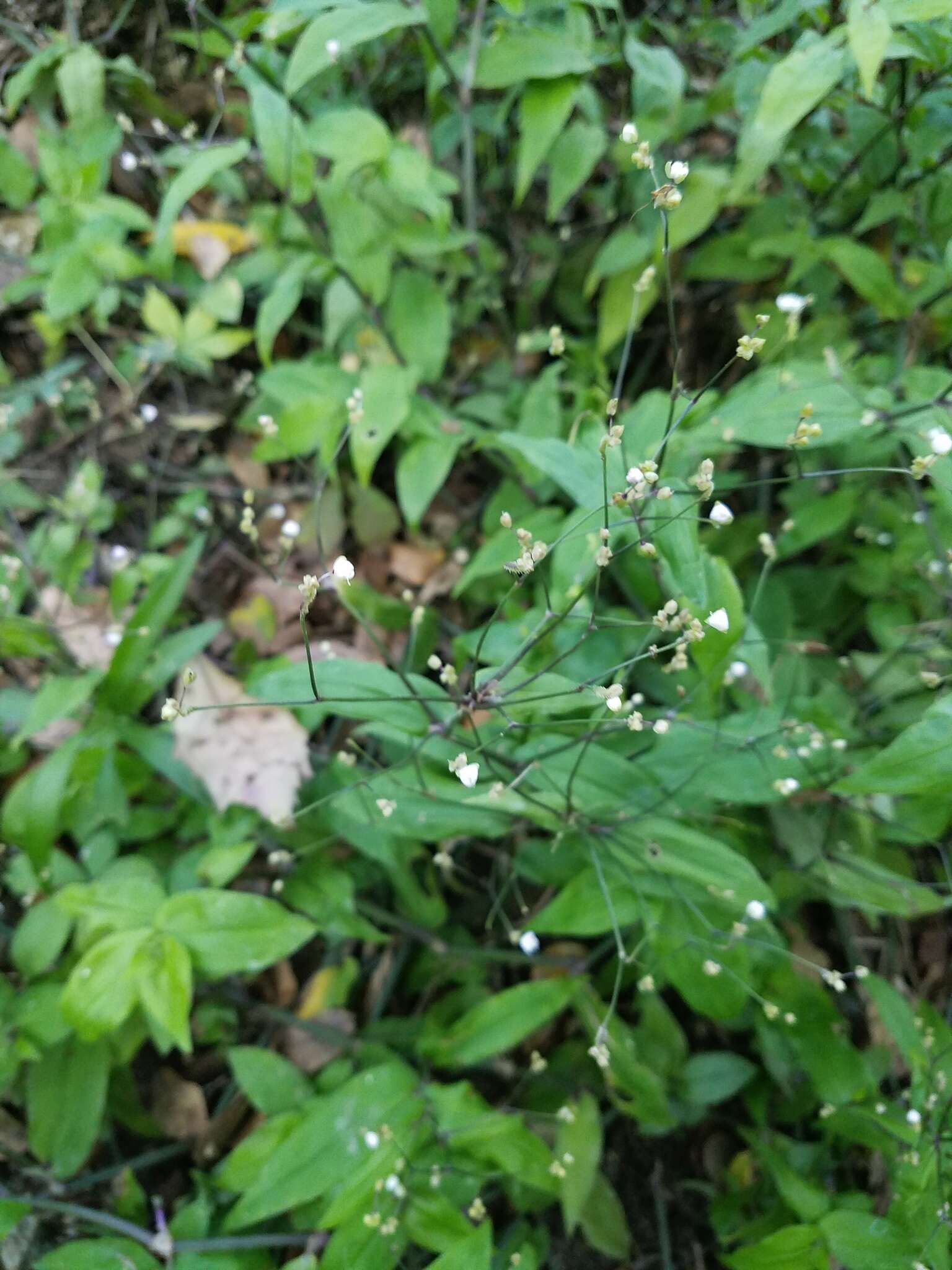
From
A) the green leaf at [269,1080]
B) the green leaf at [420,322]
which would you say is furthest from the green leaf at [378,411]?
the green leaf at [269,1080]

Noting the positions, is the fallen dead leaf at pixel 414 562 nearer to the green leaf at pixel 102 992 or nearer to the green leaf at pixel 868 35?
the green leaf at pixel 102 992

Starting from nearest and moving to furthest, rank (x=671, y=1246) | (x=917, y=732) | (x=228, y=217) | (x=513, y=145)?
1. (x=917, y=732)
2. (x=671, y=1246)
3. (x=513, y=145)
4. (x=228, y=217)

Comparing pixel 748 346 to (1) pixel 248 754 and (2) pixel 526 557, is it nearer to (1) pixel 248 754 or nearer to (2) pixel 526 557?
(2) pixel 526 557

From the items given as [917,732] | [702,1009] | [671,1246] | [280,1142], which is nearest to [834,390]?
[917,732]

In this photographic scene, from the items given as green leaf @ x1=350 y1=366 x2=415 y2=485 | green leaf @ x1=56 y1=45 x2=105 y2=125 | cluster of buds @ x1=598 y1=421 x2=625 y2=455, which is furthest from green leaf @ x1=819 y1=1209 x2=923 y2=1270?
green leaf @ x1=56 y1=45 x2=105 y2=125

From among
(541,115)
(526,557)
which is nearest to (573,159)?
(541,115)

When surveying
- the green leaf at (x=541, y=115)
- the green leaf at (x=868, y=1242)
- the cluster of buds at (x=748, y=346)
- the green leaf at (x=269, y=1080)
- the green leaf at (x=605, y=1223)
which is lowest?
the green leaf at (x=605, y=1223)

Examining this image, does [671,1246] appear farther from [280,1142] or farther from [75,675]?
[75,675]
